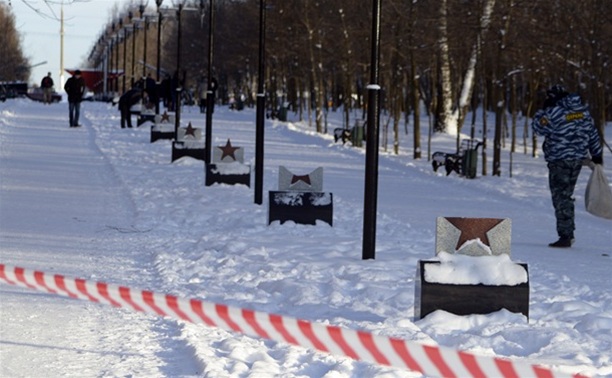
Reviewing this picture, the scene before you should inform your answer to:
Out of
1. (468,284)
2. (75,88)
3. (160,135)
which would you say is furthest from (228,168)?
(75,88)

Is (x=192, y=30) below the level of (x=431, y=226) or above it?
above

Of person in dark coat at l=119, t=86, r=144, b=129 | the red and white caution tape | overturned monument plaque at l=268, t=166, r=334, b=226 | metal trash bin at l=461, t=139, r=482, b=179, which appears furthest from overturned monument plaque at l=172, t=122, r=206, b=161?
the red and white caution tape

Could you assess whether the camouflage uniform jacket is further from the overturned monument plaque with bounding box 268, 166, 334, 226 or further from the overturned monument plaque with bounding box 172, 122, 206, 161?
the overturned monument plaque with bounding box 172, 122, 206, 161

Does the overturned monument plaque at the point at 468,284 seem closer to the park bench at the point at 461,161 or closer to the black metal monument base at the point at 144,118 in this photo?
the park bench at the point at 461,161

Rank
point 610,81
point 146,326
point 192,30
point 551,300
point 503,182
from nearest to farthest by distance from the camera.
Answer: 1. point 146,326
2. point 551,300
3. point 503,182
4. point 610,81
5. point 192,30

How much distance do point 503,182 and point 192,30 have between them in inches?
2855

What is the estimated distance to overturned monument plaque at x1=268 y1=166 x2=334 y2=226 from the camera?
14.8m

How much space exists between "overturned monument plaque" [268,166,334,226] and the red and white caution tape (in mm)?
8281

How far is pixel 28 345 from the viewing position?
776 cm

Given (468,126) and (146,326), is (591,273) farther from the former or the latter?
(468,126)

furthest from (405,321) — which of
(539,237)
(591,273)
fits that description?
(539,237)

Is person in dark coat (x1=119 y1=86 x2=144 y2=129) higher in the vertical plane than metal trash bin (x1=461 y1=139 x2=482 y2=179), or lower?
higher

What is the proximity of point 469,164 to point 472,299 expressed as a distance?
1834 centimetres

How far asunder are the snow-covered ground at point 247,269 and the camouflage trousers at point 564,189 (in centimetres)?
32
